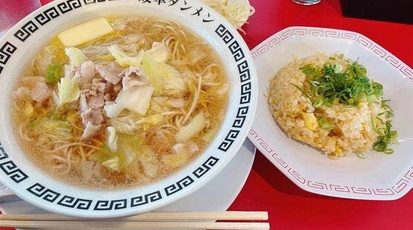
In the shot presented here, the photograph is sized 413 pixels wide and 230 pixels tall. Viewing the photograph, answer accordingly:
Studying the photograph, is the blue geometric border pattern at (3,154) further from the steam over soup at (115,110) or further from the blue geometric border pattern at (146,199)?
the blue geometric border pattern at (146,199)

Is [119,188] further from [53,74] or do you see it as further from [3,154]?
[53,74]

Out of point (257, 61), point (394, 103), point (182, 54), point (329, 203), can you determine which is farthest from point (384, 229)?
point (182, 54)

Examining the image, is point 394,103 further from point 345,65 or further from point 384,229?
point 384,229

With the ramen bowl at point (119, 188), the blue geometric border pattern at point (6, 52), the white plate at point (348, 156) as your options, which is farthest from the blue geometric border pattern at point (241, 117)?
the blue geometric border pattern at point (6, 52)

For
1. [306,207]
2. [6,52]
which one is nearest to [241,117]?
[306,207]

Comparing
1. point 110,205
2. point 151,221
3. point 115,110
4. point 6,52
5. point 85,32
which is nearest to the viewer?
point 110,205

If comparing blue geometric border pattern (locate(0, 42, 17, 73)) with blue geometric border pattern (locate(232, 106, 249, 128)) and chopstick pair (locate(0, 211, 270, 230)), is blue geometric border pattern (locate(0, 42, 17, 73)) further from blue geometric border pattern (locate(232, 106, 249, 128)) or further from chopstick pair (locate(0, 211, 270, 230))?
blue geometric border pattern (locate(232, 106, 249, 128))
